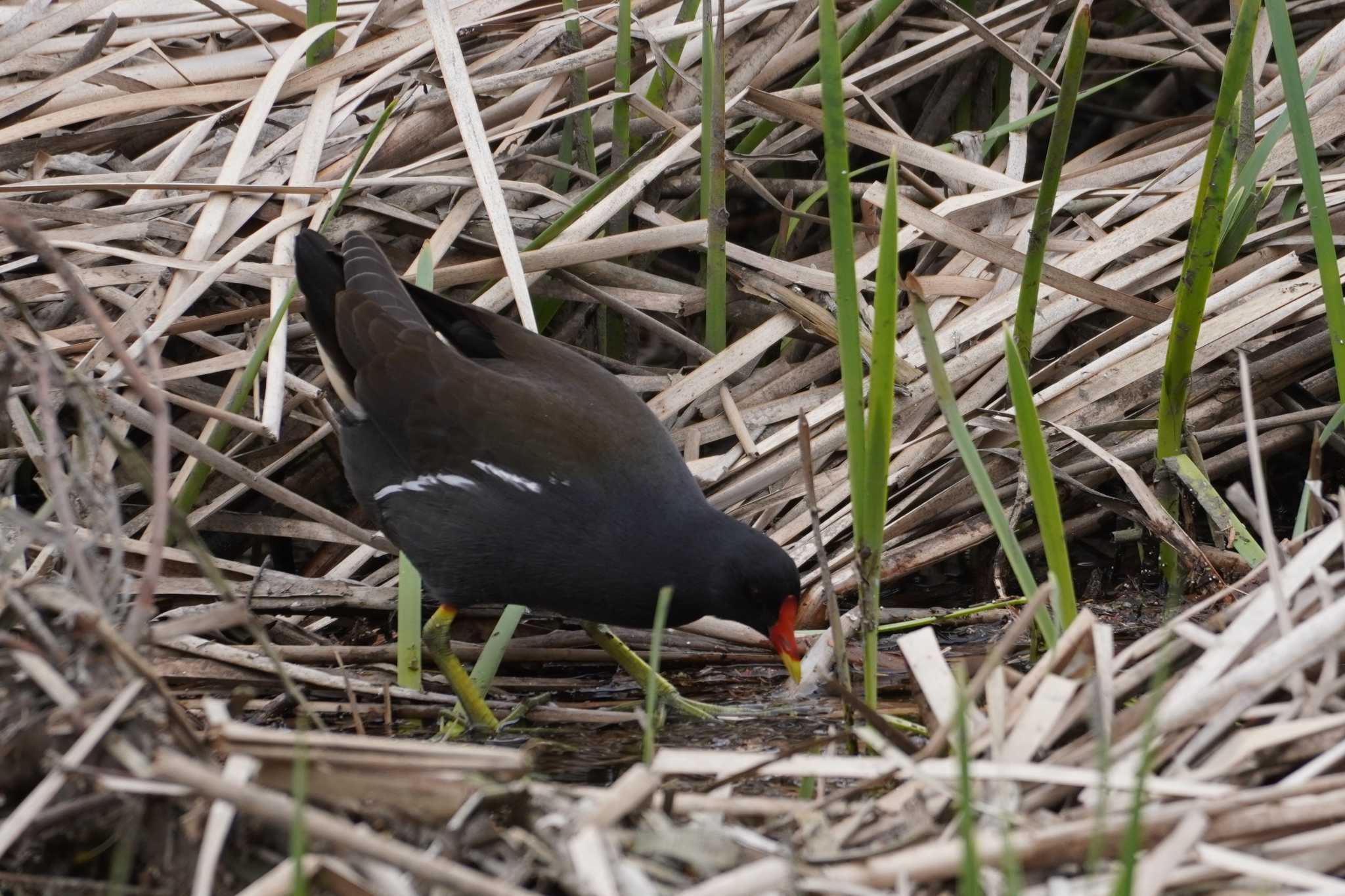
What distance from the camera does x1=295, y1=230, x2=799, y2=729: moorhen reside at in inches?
117

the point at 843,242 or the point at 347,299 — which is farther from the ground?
the point at 843,242

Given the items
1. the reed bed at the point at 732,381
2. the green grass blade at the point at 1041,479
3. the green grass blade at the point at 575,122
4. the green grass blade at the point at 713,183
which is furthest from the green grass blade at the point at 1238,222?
the green grass blade at the point at 575,122

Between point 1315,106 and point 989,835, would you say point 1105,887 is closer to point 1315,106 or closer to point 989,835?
point 989,835

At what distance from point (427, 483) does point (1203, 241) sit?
5.14 ft

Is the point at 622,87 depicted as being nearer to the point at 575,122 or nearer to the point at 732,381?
the point at 575,122

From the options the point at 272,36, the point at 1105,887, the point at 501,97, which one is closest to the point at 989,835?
the point at 1105,887

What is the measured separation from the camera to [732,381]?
12.3ft

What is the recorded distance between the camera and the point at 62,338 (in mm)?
3400

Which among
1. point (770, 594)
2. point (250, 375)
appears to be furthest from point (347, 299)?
point (770, 594)

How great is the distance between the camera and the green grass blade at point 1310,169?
8.59ft

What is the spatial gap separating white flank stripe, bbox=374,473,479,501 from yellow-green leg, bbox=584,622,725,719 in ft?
1.43

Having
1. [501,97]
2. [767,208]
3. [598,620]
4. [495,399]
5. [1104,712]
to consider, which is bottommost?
[598,620]

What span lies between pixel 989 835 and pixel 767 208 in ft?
9.37

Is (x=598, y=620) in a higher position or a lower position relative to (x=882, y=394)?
lower
